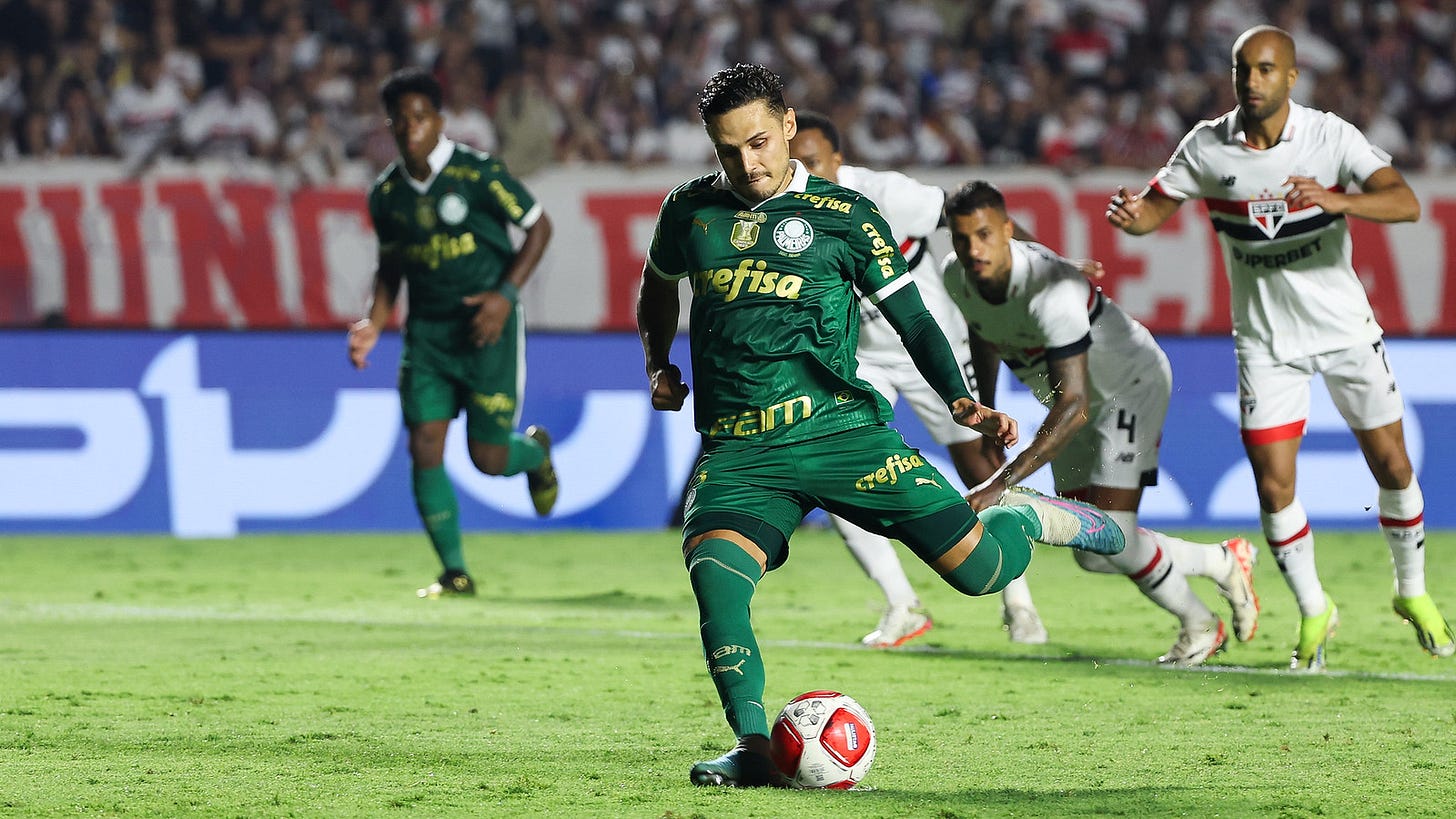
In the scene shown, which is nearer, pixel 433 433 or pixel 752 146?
pixel 752 146

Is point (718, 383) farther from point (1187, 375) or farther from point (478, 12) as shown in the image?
point (478, 12)

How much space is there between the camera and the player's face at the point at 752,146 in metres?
4.75

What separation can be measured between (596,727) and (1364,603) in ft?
16.1

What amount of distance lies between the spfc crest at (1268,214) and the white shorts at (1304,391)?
19.5 inches

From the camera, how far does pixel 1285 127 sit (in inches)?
271

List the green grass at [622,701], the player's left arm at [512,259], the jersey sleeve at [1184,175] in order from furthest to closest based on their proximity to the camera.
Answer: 1. the player's left arm at [512,259]
2. the jersey sleeve at [1184,175]
3. the green grass at [622,701]

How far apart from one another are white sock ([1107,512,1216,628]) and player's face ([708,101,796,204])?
8.56 ft

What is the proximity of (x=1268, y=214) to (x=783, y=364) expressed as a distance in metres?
2.79

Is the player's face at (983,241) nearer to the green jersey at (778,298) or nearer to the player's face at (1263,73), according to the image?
the player's face at (1263,73)

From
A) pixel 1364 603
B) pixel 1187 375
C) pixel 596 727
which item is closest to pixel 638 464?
pixel 1187 375

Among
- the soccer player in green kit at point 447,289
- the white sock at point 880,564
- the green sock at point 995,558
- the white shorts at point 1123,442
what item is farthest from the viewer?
the soccer player in green kit at point 447,289

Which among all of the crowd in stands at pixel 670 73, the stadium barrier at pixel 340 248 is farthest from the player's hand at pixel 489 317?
the crowd in stands at pixel 670 73

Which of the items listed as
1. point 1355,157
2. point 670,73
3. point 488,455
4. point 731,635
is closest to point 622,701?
point 731,635

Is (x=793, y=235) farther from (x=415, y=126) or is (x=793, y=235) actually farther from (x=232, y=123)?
(x=232, y=123)
